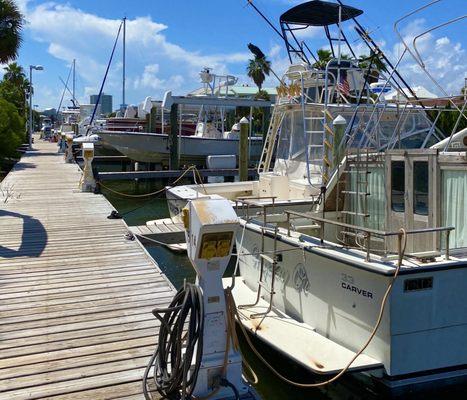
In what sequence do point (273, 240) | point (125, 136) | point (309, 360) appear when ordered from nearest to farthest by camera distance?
1. point (309, 360)
2. point (273, 240)
3. point (125, 136)

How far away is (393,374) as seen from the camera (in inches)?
199

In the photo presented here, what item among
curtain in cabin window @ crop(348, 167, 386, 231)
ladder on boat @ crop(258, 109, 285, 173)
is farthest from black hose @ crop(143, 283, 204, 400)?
ladder on boat @ crop(258, 109, 285, 173)

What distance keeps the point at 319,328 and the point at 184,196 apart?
644cm

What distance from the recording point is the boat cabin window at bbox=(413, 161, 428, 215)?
6.05 meters

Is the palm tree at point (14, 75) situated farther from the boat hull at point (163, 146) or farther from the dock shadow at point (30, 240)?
the dock shadow at point (30, 240)

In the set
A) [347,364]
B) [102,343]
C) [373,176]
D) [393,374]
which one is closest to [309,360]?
[347,364]

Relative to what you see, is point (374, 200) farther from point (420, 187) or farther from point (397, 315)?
point (397, 315)

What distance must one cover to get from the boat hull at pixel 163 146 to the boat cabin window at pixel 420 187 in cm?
1889

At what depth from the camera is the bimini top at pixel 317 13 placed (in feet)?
37.0

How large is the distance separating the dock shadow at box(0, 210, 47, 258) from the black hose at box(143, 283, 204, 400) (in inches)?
175

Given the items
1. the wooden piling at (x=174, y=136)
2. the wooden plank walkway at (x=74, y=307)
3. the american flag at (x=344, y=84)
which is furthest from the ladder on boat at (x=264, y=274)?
the wooden piling at (x=174, y=136)

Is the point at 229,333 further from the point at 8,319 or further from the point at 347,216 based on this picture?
the point at 347,216

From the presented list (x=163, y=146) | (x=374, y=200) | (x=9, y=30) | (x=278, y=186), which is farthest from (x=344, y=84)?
(x=9, y=30)

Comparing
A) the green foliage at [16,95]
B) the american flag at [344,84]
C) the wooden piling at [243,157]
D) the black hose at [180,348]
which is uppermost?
the green foliage at [16,95]
